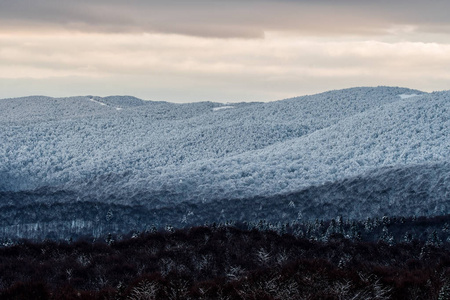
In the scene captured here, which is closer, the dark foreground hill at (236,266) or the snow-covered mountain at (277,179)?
the dark foreground hill at (236,266)

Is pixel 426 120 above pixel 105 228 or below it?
above

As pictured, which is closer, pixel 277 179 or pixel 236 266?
pixel 236 266

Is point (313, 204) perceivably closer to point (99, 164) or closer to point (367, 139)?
point (367, 139)

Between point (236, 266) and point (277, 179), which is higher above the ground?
point (236, 266)

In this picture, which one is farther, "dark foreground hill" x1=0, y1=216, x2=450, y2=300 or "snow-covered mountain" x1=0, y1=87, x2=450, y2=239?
"snow-covered mountain" x1=0, y1=87, x2=450, y2=239

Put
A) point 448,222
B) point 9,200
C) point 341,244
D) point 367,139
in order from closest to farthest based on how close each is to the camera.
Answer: point 341,244, point 448,222, point 9,200, point 367,139

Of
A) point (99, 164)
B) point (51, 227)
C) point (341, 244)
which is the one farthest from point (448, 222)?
point (99, 164)

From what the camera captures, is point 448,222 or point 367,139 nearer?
point 448,222

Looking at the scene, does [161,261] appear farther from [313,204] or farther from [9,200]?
[9,200]

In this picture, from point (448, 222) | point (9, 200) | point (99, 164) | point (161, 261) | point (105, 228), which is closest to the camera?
point (161, 261)
